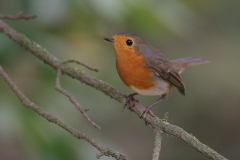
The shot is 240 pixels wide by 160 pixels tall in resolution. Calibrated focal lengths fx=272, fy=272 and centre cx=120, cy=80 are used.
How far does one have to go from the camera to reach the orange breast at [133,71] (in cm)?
309

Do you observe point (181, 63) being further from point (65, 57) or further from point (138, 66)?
point (65, 57)

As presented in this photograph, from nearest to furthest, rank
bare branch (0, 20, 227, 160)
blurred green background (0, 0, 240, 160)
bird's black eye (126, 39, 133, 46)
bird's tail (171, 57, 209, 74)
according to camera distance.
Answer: blurred green background (0, 0, 240, 160) < bare branch (0, 20, 227, 160) < bird's black eye (126, 39, 133, 46) < bird's tail (171, 57, 209, 74)

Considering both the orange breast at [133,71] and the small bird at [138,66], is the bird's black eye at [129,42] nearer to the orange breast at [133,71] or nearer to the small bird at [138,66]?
the small bird at [138,66]

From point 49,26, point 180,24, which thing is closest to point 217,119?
point 180,24

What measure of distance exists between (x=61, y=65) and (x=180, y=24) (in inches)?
61.3

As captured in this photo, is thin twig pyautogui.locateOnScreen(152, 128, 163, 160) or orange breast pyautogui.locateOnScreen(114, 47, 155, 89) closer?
thin twig pyautogui.locateOnScreen(152, 128, 163, 160)

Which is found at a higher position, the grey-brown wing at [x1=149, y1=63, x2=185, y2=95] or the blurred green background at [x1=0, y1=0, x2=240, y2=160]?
the grey-brown wing at [x1=149, y1=63, x2=185, y2=95]

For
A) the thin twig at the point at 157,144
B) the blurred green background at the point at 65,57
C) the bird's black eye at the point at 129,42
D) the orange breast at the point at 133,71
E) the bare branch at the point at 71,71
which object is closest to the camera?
the thin twig at the point at 157,144

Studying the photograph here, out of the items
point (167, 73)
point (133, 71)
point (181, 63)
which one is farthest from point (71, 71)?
point (181, 63)

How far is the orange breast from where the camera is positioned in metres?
3.09

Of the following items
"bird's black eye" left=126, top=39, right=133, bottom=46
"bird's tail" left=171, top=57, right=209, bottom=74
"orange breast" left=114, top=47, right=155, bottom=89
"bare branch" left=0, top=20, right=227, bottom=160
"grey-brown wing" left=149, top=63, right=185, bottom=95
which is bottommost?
"bare branch" left=0, top=20, right=227, bottom=160

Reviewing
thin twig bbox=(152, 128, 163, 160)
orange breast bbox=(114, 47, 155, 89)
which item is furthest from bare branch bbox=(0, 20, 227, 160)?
orange breast bbox=(114, 47, 155, 89)

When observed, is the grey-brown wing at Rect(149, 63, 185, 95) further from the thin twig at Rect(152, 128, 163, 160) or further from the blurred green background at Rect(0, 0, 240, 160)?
the thin twig at Rect(152, 128, 163, 160)

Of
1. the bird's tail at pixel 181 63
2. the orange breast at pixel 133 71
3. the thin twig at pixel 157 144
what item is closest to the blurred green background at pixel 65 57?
the orange breast at pixel 133 71
